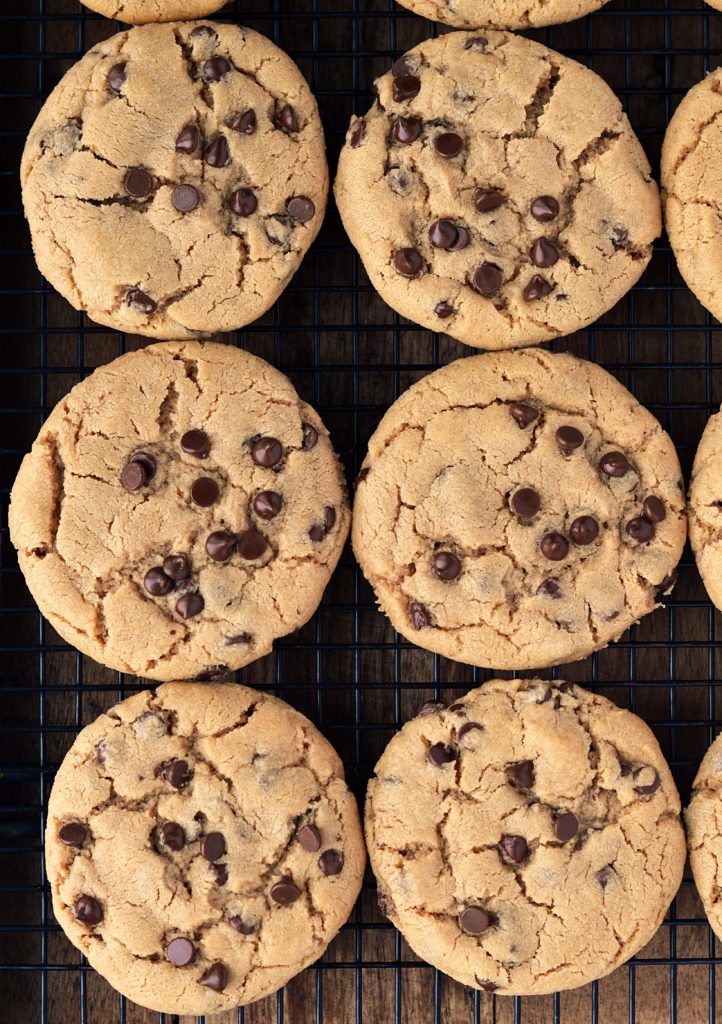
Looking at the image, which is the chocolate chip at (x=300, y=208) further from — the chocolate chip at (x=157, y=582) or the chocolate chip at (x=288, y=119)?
the chocolate chip at (x=157, y=582)

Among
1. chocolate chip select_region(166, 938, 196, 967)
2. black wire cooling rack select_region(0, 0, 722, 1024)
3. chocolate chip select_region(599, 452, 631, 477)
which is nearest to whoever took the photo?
chocolate chip select_region(166, 938, 196, 967)

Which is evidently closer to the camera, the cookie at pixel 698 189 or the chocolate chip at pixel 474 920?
the chocolate chip at pixel 474 920

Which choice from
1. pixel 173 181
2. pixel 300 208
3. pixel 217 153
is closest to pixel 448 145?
pixel 300 208

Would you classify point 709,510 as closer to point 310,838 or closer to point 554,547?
point 554,547

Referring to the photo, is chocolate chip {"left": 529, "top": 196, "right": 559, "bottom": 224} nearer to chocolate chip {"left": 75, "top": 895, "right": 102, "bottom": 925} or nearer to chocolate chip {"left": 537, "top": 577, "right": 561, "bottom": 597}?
chocolate chip {"left": 537, "top": 577, "right": 561, "bottom": 597}

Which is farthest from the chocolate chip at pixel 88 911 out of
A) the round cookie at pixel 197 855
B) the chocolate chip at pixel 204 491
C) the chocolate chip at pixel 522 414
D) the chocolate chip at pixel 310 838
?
the chocolate chip at pixel 522 414

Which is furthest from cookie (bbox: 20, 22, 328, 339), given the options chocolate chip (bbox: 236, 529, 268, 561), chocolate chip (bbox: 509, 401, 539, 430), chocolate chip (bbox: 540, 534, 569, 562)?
chocolate chip (bbox: 540, 534, 569, 562)

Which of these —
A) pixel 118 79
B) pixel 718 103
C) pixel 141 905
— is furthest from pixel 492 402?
pixel 141 905
